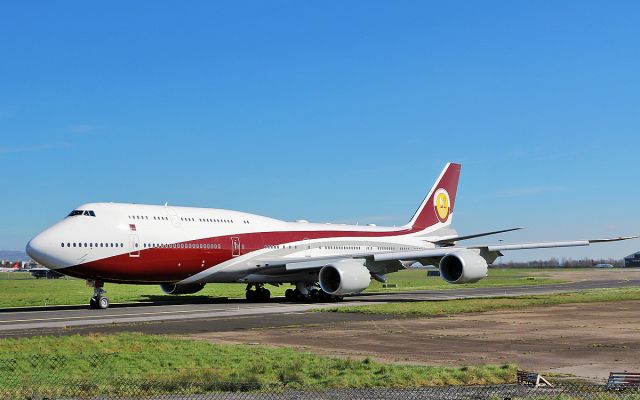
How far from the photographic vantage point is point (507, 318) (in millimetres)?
26672

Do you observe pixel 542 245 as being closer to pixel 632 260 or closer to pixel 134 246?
pixel 134 246

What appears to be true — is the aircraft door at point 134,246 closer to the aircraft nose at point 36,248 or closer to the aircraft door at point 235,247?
the aircraft nose at point 36,248

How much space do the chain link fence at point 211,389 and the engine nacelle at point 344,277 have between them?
74.8 feet

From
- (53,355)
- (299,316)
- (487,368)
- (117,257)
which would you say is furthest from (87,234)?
(487,368)

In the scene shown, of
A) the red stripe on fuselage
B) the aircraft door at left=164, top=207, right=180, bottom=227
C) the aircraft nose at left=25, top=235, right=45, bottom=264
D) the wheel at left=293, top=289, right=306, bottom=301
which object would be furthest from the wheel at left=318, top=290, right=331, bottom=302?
the aircraft nose at left=25, top=235, right=45, bottom=264

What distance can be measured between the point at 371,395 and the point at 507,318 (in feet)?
52.7

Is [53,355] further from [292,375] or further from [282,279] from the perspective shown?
[282,279]

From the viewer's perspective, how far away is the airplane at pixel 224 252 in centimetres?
3278

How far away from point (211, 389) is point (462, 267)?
25659 millimetres

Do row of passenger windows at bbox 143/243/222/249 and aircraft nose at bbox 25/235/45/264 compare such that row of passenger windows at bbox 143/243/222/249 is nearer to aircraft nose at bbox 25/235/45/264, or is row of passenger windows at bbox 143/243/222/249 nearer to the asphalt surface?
the asphalt surface

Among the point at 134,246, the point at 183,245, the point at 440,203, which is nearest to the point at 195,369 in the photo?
the point at 134,246

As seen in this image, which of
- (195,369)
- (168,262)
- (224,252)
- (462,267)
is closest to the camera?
(195,369)

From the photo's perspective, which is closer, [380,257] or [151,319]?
[151,319]

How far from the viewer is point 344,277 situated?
3691 cm
